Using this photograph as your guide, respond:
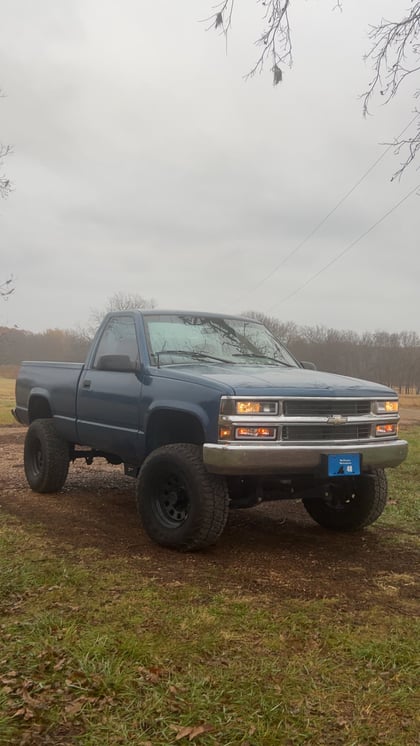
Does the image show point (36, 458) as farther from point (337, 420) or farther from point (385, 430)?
point (385, 430)

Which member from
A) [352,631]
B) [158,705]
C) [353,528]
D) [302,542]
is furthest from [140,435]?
[158,705]

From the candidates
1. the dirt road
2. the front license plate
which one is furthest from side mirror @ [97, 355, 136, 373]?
the front license plate

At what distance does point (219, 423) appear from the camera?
4645mm

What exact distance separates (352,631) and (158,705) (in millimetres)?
1324

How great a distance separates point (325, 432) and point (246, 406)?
29.0 inches

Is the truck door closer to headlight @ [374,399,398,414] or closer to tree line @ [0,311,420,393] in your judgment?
headlight @ [374,399,398,414]

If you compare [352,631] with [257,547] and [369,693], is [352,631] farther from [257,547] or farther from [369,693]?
[257,547]

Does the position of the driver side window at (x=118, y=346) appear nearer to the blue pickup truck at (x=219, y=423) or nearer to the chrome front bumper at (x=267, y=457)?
the blue pickup truck at (x=219, y=423)

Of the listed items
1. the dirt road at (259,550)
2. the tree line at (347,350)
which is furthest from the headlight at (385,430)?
the tree line at (347,350)

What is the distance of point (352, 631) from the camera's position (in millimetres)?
3572

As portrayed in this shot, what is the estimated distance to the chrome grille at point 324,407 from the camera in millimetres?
4801

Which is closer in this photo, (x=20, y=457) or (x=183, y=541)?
(x=183, y=541)

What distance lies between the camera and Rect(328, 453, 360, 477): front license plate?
4801 mm

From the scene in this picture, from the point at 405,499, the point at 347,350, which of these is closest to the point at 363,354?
the point at 347,350
